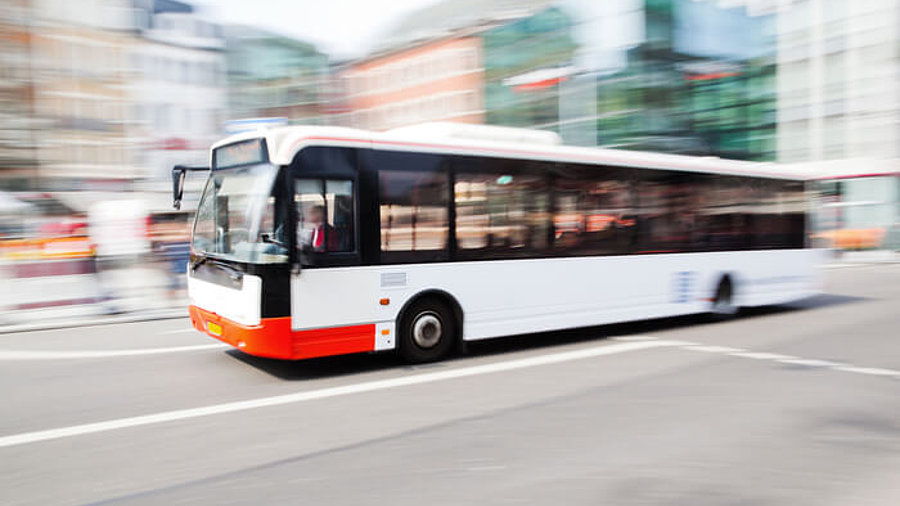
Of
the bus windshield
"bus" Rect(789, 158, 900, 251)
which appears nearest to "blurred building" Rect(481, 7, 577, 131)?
"bus" Rect(789, 158, 900, 251)

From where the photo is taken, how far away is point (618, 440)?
5.28 m

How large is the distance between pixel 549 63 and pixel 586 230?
48.1 metres

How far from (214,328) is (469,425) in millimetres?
3406

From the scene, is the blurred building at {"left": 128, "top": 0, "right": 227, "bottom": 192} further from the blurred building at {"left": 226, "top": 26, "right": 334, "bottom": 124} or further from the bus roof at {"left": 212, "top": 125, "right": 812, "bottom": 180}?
the bus roof at {"left": 212, "top": 125, "right": 812, "bottom": 180}

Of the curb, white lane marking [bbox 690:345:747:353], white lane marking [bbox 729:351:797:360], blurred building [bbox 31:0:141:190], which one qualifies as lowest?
white lane marking [bbox 729:351:797:360]

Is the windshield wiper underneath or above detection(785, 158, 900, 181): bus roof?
underneath

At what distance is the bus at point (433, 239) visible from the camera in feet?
23.3

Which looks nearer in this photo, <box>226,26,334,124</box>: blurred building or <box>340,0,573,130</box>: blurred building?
<box>226,26,334,124</box>: blurred building

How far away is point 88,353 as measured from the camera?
9.25 metres

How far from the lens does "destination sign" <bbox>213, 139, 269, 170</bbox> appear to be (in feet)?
23.7

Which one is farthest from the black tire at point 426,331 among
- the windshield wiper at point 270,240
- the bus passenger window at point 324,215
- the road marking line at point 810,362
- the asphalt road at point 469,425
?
the road marking line at point 810,362

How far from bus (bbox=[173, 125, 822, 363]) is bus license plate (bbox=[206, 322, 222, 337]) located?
2 cm

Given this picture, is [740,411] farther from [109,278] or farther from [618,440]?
[109,278]

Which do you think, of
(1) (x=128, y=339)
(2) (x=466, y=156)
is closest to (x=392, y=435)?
(2) (x=466, y=156)
